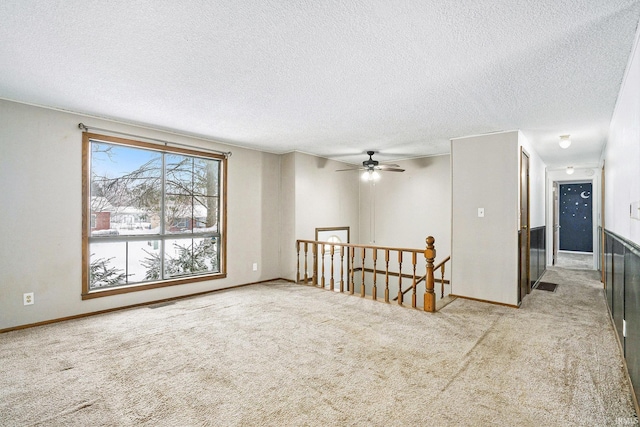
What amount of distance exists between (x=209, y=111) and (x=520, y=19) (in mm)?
2934

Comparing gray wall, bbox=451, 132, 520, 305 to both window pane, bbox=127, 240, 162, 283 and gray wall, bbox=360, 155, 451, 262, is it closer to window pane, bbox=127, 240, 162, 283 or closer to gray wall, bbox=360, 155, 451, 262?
gray wall, bbox=360, 155, 451, 262

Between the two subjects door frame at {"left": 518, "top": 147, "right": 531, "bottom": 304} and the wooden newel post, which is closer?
the wooden newel post

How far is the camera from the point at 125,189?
13.2 feet

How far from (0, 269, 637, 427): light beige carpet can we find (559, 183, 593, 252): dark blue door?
760 centimetres

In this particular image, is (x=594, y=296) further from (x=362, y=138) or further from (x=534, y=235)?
(x=362, y=138)

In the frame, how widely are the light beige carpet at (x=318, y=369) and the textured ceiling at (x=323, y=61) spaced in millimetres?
2355

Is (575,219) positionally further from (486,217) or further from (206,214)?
(206,214)

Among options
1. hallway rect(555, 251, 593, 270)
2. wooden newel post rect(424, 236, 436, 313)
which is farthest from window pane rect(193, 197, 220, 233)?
hallway rect(555, 251, 593, 270)

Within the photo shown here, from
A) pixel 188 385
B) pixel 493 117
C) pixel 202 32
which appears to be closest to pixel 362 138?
pixel 493 117

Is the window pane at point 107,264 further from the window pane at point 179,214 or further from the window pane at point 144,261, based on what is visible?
the window pane at point 179,214

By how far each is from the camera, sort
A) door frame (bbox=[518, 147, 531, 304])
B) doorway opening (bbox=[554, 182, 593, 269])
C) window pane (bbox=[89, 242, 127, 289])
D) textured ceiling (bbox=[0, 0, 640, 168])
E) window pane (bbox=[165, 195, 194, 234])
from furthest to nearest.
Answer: doorway opening (bbox=[554, 182, 593, 269]), window pane (bbox=[165, 195, 194, 234]), door frame (bbox=[518, 147, 531, 304]), window pane (bbox=[89, 242, 127, 289]), textured ceiling (bbox=[0, 0, 640, 168])

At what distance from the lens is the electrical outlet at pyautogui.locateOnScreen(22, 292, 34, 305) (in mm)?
3258

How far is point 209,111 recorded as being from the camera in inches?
137

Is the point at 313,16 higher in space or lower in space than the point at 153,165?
higher
